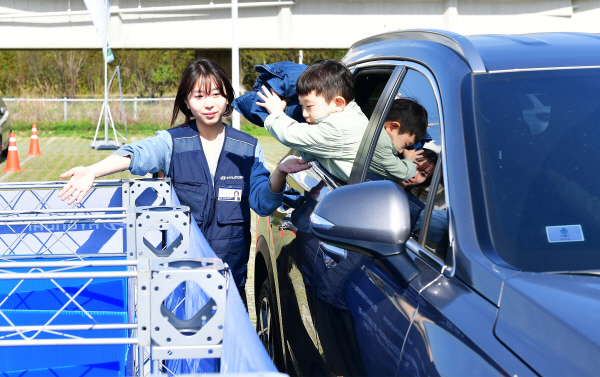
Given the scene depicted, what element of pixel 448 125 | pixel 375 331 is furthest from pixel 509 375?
pixel 448 125

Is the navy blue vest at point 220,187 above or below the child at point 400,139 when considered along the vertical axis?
below

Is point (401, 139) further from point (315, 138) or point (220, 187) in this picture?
point (220, 187)

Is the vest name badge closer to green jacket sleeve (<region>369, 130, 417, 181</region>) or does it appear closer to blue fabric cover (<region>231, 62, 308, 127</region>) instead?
blue fabric cover (<region>231, 62, 308, 127</region>)

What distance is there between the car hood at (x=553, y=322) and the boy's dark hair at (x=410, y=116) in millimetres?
779

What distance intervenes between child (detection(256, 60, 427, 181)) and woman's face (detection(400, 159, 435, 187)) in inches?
18.7

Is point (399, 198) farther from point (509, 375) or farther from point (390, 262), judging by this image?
point (509, 375)

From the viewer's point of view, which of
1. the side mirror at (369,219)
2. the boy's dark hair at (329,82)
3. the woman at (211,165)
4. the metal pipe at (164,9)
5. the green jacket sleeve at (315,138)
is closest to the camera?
the side mirror at (369,219)

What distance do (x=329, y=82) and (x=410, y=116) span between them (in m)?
0.61

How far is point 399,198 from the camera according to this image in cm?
165

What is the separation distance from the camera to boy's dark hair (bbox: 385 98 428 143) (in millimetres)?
2086

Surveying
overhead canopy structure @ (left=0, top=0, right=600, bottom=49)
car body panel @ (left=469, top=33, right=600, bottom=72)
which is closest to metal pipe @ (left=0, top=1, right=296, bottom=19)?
overhead canopy structure @ (left=0, top=0, right=600, bottom=49)

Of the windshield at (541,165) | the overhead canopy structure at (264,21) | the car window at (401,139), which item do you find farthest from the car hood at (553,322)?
the overhead canopy structure at (264,21)

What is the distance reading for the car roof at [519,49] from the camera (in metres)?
1.89

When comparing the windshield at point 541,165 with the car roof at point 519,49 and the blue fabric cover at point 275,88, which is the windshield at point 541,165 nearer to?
the car roof at point 519,49
